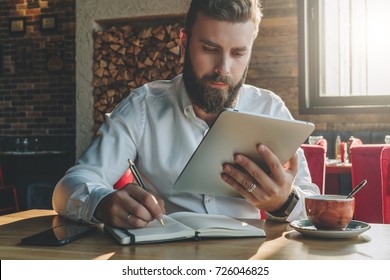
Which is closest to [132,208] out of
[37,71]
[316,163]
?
[316,163]

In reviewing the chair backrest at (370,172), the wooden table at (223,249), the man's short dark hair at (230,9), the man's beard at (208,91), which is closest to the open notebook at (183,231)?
the wooden table at (223,249)

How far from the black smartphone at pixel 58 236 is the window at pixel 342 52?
12.4 ft

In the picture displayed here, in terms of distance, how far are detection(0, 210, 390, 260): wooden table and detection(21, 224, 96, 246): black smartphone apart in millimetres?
12

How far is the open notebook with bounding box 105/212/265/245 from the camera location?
3.00ft

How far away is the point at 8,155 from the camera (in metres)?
5.11

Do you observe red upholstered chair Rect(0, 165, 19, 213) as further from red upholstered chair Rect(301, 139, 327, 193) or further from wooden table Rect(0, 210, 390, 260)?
wooden table Rect(0, 210, 390, 260)

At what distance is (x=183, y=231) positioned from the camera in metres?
0.93

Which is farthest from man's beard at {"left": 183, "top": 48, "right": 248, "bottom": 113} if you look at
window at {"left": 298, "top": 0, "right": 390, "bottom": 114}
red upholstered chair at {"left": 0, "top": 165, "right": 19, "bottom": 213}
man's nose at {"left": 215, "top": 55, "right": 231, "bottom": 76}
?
red upholstered chair at {"left": 0, "top": 165, "right": 19, "bottom": 213}

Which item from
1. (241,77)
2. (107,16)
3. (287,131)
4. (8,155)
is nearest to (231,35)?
(241,77)

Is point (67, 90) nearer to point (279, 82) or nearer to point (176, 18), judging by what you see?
point (176, 18)

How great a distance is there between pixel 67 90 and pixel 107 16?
4.26 ft

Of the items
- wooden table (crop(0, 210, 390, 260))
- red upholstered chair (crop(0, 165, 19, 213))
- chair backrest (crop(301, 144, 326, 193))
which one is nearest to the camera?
wooden table (crop(0, 210, 390, 260))

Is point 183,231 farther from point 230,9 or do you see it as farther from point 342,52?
point 342,52

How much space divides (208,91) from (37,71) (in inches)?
190
